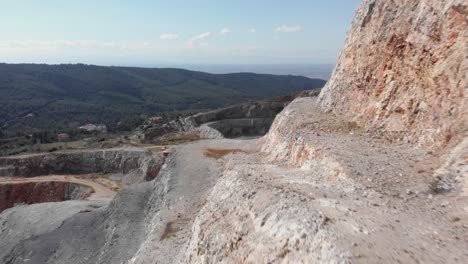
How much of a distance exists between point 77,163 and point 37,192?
12097mm

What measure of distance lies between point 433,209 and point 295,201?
5.00 metres

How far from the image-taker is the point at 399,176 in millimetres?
16734

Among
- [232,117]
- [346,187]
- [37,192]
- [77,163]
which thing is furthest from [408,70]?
[232,117]

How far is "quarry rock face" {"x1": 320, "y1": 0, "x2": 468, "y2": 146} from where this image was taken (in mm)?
18656

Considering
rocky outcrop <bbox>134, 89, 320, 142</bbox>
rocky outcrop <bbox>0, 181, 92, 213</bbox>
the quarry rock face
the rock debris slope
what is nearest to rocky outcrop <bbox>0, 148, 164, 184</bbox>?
rocky outcrop <bbox>0, 181, 92, 213</bbox>

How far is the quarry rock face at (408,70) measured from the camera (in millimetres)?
18656

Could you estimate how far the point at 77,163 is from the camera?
68.4 m

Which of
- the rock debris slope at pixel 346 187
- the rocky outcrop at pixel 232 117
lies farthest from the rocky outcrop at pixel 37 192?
the rocky outcrop at pixel 232 117

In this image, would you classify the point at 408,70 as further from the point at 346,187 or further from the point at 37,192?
the point at 37,192

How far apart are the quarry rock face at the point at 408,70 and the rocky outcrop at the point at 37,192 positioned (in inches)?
1614

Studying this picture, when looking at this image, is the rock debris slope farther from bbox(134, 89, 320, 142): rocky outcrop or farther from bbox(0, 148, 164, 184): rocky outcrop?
bbox(134, 89, 320, 142): rocky outcrop

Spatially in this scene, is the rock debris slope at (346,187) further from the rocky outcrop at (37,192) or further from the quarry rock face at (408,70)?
the rocky outcrop at (37,192)

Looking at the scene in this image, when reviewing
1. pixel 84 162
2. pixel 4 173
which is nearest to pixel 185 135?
pixel 84 162

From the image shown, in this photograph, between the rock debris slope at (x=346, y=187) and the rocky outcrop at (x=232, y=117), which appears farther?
the rocky outcrop at (x=232, y=117)
